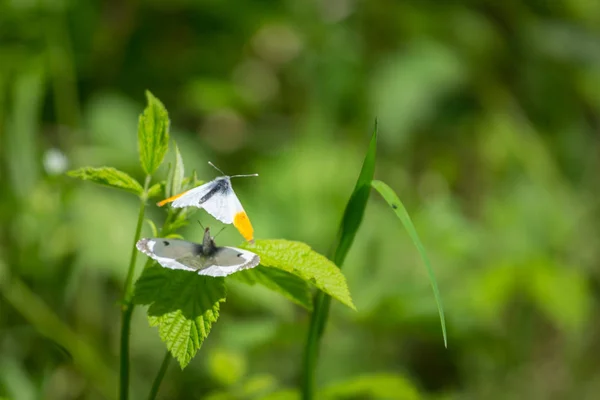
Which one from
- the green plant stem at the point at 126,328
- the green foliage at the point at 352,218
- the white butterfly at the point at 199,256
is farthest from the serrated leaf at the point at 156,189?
Result: the green foliage at the point at 352,218

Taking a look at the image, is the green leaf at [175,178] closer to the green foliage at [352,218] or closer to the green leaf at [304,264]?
the green leaf at [304,264]

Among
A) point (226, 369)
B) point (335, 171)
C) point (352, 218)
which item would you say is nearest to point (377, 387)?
point (226, 369)

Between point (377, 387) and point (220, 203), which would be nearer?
point (220, 203)

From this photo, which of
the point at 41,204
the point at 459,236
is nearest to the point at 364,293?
the point at 459,236

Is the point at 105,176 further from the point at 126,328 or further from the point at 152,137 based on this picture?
the point at 126,328

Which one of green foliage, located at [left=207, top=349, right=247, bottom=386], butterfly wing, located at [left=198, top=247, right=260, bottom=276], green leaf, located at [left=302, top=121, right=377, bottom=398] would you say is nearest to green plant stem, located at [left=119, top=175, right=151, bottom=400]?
butterfly wing, located at [left=198, top=247, right=260, bottom=276]

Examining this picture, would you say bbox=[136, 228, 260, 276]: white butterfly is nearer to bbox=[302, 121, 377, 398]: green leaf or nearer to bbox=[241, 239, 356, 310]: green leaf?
bbox=[241, 239, 356, 310]: green leaf
